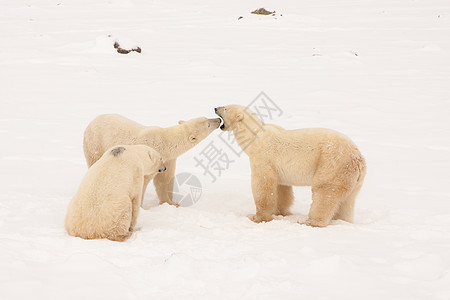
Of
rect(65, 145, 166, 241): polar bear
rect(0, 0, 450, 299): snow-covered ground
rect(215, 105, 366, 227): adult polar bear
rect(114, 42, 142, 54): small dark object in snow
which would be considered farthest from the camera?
rect(114, 42, 142, 54): small dark object in snow

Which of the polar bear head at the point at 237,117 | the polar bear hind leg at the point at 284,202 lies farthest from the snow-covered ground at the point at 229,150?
the polar bear head at the point at 237,117

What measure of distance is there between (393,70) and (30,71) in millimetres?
9802

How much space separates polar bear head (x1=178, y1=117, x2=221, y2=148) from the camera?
5.51 m

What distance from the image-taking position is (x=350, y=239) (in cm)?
379

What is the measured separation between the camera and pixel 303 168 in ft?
15.4

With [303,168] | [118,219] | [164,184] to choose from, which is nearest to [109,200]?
[118,219]

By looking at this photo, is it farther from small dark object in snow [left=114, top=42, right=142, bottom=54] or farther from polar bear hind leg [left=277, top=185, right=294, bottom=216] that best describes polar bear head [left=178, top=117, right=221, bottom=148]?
small dark object in snow [left=114, top=42, right=142, bottom=54]

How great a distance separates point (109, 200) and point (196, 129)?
5.87 ft

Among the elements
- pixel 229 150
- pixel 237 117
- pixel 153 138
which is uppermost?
pixel 237 117

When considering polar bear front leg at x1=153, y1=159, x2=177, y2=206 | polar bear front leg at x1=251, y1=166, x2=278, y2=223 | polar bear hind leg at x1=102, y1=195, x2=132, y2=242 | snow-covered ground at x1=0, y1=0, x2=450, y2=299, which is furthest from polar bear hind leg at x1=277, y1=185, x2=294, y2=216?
polar bear hind leg at x1=102, y1=195, x2=132, y2=242

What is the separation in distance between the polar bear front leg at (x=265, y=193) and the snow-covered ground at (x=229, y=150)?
283 mm

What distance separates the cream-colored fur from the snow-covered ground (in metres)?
0.39

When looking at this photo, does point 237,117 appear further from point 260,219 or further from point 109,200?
point 109,200

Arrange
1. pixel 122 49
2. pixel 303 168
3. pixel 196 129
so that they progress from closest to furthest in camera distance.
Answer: pixel 303 168
pixel 196 129
pixel 122 49
